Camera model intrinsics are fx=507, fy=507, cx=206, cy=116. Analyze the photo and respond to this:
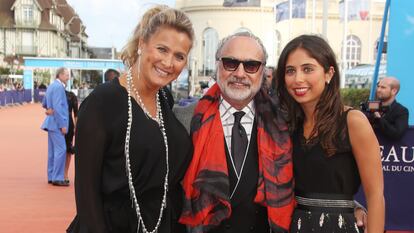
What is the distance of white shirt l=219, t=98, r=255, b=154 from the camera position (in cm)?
291

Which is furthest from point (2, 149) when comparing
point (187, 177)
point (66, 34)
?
point (66, 34)

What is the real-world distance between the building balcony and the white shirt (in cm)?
6376

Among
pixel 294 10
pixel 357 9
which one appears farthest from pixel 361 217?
pixel 357 9

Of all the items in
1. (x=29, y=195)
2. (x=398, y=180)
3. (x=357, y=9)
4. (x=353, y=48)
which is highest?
(x=357, y=9)

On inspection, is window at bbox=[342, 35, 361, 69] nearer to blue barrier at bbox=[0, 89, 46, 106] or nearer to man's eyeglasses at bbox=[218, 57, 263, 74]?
blue barrier at bbox=[0, 89, 46, 106]

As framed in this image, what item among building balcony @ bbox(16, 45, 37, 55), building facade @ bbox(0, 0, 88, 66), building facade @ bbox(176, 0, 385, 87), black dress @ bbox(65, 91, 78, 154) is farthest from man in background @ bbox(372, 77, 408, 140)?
building balcony @ bbox(16, 45, 37, 55)

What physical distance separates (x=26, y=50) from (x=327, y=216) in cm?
6529

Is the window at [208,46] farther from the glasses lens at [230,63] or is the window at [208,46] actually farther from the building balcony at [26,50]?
the glasses lens at [230,63]

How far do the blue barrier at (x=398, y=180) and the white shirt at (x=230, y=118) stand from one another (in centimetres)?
271

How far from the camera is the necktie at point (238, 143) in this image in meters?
2.85

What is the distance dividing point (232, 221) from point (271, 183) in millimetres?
316

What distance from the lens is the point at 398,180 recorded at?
5270 mm

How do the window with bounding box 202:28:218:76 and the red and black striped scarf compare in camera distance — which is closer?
the red and black striped scarf

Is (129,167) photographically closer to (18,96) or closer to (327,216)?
(327,216)
